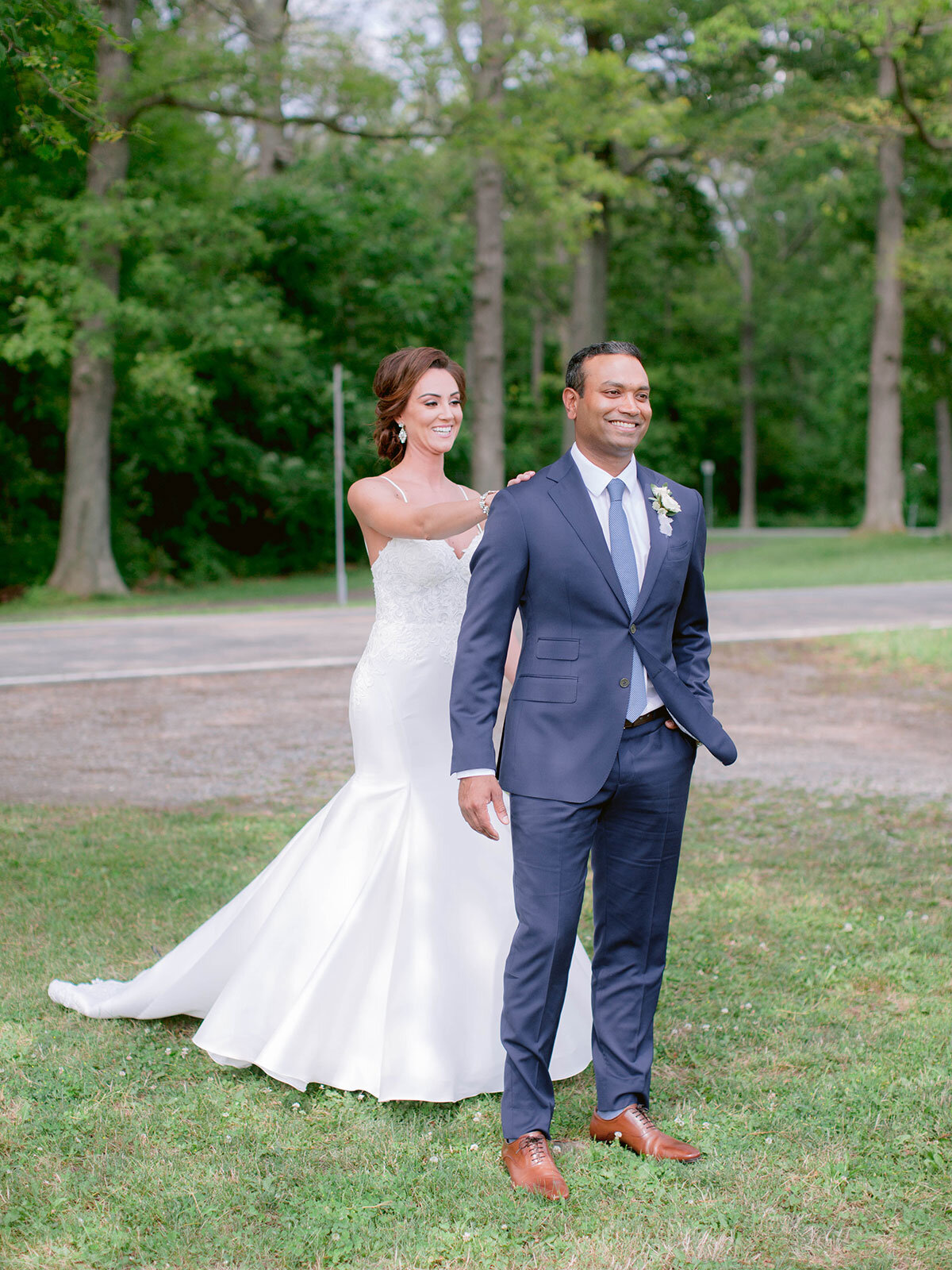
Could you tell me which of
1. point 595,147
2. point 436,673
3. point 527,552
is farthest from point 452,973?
point 595,147


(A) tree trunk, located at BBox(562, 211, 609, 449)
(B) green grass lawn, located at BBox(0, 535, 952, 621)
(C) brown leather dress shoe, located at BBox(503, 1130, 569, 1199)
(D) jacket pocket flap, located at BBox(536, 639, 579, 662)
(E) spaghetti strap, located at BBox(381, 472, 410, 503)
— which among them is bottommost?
(C) brown leather dress shoe, located at BBox(503, 1130, 569, 1199)

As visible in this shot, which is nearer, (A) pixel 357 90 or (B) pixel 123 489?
(A) pixel 357 90

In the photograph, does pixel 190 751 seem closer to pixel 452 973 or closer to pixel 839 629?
pixel 452 973

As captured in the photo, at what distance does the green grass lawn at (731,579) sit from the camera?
2125 cm

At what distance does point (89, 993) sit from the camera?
4473 mm

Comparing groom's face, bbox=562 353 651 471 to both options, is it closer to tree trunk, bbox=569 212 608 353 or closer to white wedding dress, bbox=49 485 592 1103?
white wedding dress, bbox=49 485 592 1103

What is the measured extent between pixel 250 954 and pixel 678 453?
55.9 meters

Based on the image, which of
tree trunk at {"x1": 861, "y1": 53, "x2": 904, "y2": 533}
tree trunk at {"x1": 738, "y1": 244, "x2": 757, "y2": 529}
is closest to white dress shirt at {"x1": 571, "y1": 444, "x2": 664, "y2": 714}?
tree trunk at {"x1": 861, "y1": 53, "x2": 904, "y2": 533}

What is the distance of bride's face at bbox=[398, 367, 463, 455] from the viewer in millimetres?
4004

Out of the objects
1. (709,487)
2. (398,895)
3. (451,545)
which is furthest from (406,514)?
(709,487)

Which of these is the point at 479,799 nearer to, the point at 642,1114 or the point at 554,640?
the point at 554,640

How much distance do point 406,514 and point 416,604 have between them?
34 centimetres

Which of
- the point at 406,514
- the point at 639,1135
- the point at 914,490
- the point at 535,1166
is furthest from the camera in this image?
the point at 914,490

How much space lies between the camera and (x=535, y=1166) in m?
3.31
